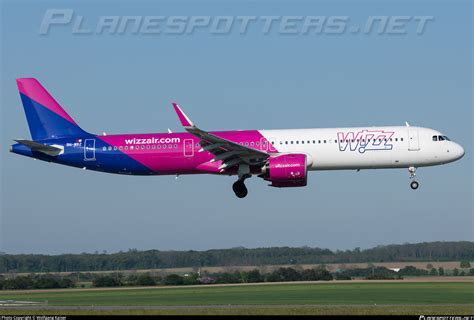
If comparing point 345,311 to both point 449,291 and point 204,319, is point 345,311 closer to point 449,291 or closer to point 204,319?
point 204,319

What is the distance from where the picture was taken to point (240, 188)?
2466 inches

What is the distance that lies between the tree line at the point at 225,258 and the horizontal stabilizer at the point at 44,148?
17.8 m

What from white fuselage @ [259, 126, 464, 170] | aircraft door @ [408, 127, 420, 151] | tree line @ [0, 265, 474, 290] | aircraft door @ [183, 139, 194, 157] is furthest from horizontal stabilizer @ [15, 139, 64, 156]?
aircraft door @ [408, 127, 420, 151]

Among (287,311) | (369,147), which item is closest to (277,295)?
(369,147)

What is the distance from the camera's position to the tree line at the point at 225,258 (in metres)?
76.9

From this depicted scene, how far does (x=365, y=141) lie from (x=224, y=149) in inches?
350

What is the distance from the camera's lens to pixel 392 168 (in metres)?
60.4

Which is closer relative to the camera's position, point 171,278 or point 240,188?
point 240,188

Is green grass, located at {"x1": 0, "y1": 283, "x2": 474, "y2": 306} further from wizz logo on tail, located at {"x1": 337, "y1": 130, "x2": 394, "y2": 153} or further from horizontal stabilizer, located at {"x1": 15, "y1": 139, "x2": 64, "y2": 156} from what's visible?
horizontal stabilizer, located at {"x1": 15, "y1": 139, "x2": 64, "y2": 156}

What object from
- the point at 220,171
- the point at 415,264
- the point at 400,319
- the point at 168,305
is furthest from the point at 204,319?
the point at 415,264

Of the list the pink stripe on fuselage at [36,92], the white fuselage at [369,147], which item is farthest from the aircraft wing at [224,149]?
the pink stripe on fuselage at [36,92]

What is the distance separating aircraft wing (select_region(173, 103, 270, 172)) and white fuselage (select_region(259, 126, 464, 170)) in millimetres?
1674

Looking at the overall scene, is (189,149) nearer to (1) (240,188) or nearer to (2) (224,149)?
(2) (224,149)

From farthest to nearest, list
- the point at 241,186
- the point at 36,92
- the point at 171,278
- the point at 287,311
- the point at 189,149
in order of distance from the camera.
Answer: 1. the point at 171,278
2. the point at 36,92
3. the point at 241,186
4. the point at 189,149
5. the point at 287,311
